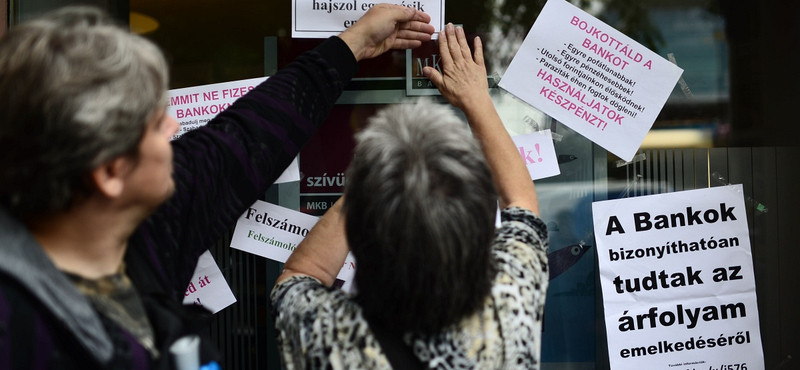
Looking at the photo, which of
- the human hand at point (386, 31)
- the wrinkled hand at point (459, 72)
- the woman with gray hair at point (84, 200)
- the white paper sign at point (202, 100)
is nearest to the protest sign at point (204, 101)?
the white paper sign at point (202, 100)

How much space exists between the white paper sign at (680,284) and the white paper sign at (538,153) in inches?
9.7

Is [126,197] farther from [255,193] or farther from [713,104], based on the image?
[713,104]

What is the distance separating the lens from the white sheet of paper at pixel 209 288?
2.07m

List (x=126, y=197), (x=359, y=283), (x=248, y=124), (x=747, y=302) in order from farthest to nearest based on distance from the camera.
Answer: (x=747, y=302), (x=248, y=124), (x=359, y=283), (x=126, y=197)

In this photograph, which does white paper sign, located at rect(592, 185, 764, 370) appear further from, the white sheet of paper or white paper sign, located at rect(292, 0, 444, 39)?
the white sheet of paper

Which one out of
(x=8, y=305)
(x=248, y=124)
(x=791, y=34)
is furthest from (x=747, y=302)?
(x=8, y=305)

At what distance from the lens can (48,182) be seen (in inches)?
39.5

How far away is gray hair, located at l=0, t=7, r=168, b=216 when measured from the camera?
0.97 m

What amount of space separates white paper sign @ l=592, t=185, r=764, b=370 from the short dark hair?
95cm

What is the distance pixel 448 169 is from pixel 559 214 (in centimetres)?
105

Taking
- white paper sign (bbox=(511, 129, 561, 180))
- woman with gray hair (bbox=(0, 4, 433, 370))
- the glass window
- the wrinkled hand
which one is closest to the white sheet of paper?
the glass window

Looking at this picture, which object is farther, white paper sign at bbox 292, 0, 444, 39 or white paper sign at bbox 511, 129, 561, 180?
white paper sign at bbox 511, 129, 561, 180

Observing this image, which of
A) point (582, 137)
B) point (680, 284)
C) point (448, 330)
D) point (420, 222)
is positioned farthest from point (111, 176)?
point (680, 284)

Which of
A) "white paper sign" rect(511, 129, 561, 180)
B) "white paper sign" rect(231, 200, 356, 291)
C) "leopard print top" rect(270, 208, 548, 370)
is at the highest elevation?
"white paper sign" rect(511, 129, 561, 180)
